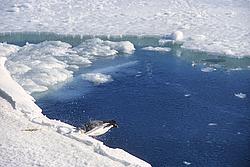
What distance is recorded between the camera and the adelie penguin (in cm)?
1832

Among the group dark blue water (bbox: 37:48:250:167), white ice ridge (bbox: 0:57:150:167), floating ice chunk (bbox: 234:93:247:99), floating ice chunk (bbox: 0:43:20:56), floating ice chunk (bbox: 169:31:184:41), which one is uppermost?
floating ice chunk (bbox: 169:31:184:41)

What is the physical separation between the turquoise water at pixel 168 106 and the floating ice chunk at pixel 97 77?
1.25 ft

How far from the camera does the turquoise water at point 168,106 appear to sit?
17766 millimetres

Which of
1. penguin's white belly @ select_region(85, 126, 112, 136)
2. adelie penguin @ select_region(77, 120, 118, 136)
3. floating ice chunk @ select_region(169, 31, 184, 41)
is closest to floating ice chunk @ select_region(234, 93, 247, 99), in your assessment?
adelie penguin @ select_region(77, 120, 118, 136)

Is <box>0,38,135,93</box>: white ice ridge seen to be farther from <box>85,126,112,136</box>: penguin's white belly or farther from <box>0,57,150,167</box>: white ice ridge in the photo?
<box>85,126,112,136</box>: penguin's white belly

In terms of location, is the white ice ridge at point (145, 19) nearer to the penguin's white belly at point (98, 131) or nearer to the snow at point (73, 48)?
the snow at point (73, 48)

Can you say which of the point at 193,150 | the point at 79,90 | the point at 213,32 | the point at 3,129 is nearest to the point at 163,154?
the point at 193,150

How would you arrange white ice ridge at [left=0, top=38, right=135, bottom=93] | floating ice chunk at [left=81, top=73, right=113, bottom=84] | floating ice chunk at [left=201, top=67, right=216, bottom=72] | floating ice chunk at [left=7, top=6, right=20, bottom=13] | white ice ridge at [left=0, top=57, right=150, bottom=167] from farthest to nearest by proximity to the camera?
floating ice chunk at [left=7, top=6, right=20, bottom=13], floating ice chunk at [left=201, top=67, right=216, bottom=72], floating ice chunk at [left=81, top=73, right=113, bottom=84], white ice ridge at [left=0, top=38, right=135, bottom=93], white ice ridge at [left=0, top=57, right=150, bottom=167]

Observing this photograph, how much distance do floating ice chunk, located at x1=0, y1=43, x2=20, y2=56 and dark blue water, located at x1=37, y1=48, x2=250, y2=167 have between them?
516 cm

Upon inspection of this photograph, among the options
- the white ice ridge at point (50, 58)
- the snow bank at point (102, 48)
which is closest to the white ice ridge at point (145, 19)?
the snow bank at point (102, 48)

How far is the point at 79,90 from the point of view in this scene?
23594 mm

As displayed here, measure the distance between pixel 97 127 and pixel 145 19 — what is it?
19269 millimetres

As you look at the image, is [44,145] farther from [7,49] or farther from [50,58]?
[7,49]

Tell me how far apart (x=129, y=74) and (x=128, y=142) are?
25.7ft
